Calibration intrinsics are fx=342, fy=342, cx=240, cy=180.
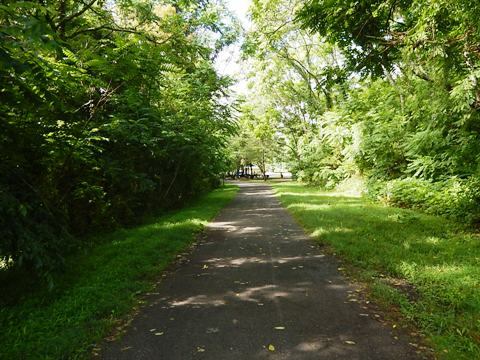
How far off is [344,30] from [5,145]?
6.53 m

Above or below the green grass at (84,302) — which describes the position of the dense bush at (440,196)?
above

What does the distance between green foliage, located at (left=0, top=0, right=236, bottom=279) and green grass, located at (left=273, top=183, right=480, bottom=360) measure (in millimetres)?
4737

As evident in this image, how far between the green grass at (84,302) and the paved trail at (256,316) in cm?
41

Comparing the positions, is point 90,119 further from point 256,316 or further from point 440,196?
point 440,196

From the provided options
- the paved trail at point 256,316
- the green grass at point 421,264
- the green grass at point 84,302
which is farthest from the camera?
the green grass at point 421,264

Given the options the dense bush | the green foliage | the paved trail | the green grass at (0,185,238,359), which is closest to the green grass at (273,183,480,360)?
the dense bush

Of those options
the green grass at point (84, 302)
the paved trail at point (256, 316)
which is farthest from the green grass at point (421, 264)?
the green grass at point (84, 302)

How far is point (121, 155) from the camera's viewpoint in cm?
1052

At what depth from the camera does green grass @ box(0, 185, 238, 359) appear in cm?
393

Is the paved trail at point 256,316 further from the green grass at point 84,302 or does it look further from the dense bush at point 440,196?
the dense bush at point 440,196

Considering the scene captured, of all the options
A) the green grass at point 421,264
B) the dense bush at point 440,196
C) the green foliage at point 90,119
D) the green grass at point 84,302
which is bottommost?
the green grass at point 421,264

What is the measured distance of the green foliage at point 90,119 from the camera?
13.2ft

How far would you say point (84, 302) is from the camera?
5059 millimetres

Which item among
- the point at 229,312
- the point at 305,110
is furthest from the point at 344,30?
the point at 305,110
